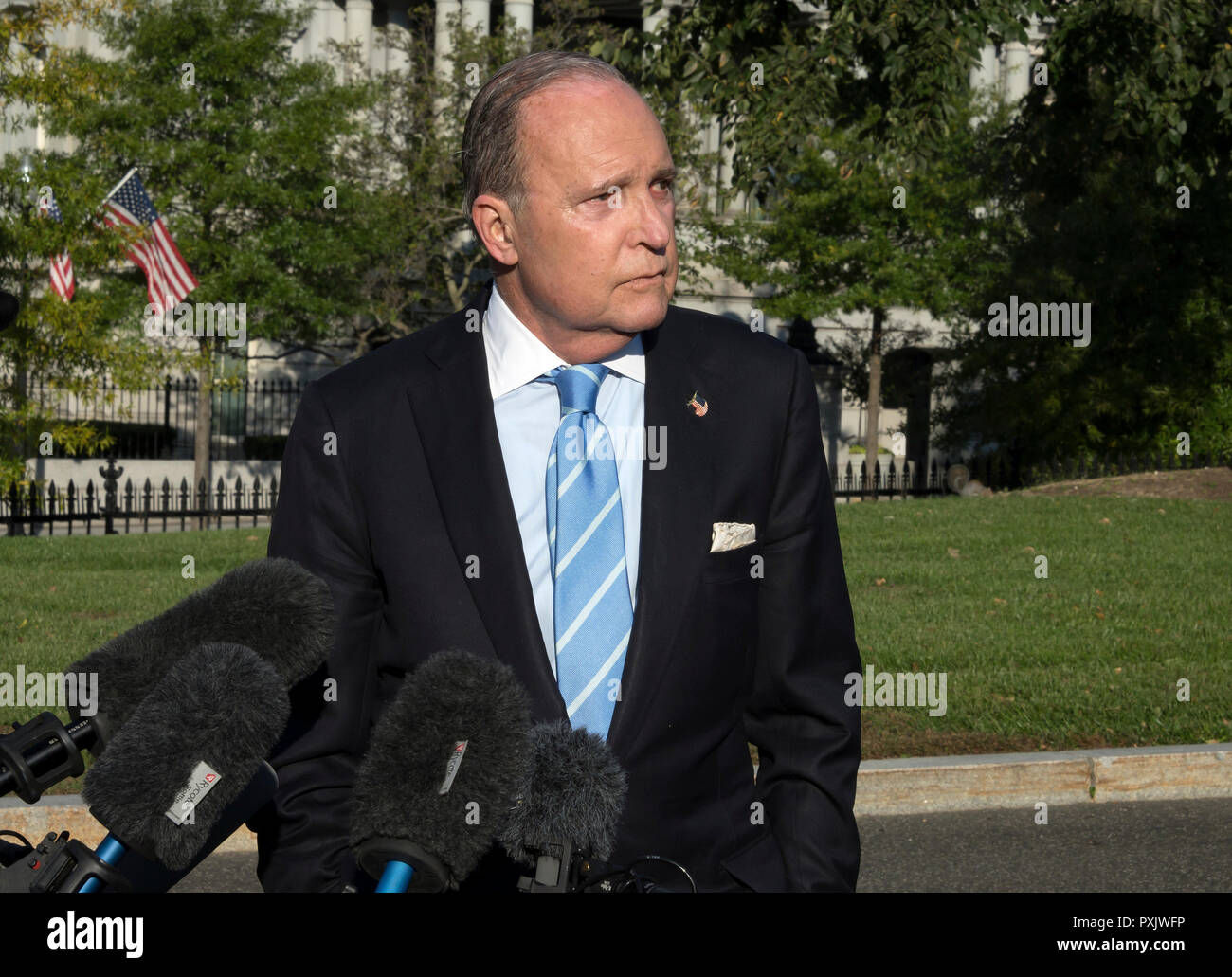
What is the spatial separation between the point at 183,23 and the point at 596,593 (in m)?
26.2

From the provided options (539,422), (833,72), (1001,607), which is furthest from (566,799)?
(833,72)

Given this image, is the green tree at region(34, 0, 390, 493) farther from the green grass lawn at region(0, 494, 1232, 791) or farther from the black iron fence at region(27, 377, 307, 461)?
the green grass lawn at region(0, 494, 1232, 791)

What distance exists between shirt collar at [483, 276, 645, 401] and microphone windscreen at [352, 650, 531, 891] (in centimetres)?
90

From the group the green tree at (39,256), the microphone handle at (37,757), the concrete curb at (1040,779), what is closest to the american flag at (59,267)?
the green tree at (39,256)

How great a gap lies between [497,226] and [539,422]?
371 millimetres

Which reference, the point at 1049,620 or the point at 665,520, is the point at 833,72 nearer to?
the point at 1049,620

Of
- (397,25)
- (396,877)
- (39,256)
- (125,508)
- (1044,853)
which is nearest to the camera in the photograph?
(396,877)

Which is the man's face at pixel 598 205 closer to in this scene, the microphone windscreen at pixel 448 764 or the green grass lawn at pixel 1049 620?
the microphone windscreen at pixel 448 764

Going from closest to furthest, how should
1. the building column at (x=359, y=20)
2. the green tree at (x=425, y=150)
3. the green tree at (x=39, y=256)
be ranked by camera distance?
the green tree at (x=39, y=256)
the green tree at (x=425, y=150)
the building column at (x=359, y=20)

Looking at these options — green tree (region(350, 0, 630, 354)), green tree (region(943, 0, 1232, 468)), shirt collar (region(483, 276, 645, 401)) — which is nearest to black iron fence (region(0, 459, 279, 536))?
green tree (region(350, 0, 630, 354))

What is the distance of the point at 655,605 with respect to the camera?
7.90ft

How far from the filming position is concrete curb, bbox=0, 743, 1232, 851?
25.8 ft

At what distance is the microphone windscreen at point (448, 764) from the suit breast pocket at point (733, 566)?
73cm

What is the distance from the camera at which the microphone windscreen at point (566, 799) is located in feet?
5.70
